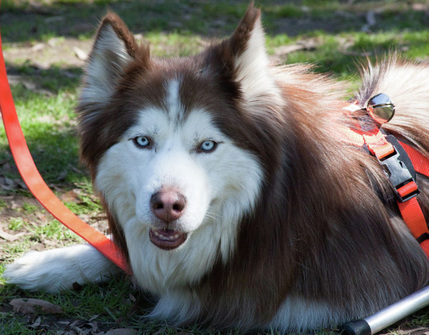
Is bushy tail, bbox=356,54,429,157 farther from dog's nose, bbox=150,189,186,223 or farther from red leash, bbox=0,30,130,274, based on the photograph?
red leash, bbox=0,30,130,274

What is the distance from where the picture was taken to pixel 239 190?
2795 millimetres

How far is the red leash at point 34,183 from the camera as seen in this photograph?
11.3 ft

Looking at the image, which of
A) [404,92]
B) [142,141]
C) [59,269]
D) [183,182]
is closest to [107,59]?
[142,141]

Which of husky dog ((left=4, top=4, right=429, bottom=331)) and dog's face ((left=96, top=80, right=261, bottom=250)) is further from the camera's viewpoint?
husky dog ((left=4, top=4, right=429, bottom=331))

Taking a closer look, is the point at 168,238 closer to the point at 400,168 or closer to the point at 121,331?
the point at 121,331

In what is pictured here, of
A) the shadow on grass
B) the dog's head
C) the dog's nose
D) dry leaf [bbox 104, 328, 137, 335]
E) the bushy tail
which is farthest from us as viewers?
the shadow on grass

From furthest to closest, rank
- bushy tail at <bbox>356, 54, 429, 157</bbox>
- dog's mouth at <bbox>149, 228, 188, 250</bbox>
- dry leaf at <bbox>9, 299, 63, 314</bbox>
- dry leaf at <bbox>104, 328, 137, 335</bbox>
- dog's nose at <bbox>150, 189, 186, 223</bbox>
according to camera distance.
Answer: bushy tail at <bbox>356, 54, 429, 157</bbox>, dry leaf at <bbox>9, 299, 63, 314</bbox>, dry leaf at <bbox>104, 328, 137, 335</bbox>, dog's mouth at <bbox>149, 228, 188, 250</bbox>, dog's nose at <bbox>150, 189, 186, 223</bbox>

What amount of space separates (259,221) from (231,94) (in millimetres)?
631

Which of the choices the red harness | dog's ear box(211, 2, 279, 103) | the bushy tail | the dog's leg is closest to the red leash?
the dog's leg

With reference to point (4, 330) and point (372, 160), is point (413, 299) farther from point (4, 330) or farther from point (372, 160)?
point (4, 330)

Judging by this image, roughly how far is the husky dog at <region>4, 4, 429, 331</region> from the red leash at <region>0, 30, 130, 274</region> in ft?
A: 1.16

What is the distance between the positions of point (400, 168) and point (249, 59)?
1017mm

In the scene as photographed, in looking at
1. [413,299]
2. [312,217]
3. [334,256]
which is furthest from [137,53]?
[413,299]

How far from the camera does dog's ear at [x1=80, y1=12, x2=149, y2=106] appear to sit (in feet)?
9.21
